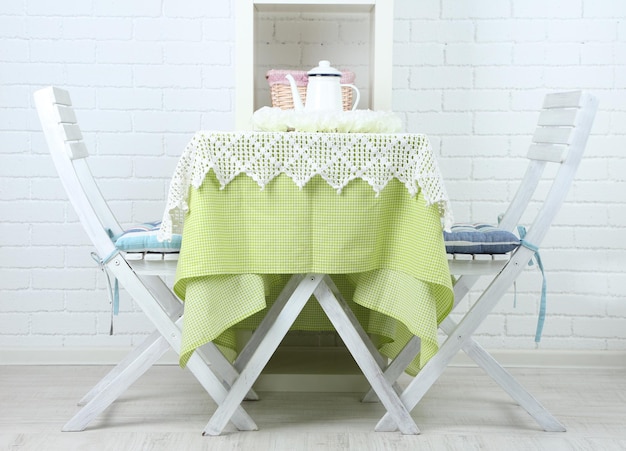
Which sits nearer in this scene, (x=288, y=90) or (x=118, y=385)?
(x=118, y=385)

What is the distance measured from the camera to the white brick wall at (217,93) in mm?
3289

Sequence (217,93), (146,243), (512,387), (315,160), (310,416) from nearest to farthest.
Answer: (315,160)
(146,243)
(512,387)
(310,416)
(217,93)

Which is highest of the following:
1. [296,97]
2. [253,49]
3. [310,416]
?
[253,49]

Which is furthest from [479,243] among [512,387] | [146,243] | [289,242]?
[146,243]

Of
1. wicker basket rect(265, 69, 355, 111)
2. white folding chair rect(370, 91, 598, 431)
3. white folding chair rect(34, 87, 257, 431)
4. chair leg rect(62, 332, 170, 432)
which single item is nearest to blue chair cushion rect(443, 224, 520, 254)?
white folding chair rect(370, 91, 598, 431)

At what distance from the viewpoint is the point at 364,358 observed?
98.0 inches

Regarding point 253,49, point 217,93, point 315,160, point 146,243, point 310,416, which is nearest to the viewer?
point 315,160

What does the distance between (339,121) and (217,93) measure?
981 mm

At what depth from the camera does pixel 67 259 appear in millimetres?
3365

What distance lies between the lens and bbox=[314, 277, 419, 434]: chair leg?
2.48m

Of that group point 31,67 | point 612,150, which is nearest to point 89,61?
point 31,67

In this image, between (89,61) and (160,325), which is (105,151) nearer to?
(89,61)

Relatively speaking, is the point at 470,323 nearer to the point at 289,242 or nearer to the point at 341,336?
the point at 341,336

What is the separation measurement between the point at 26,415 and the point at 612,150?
214cm
